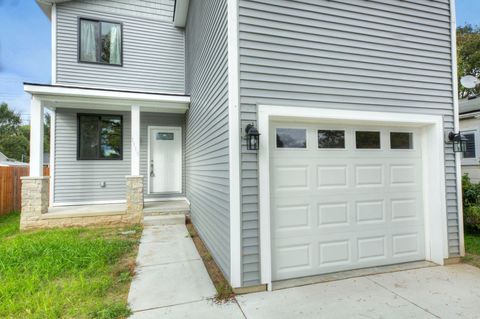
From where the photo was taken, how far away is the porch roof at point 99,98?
5.95 meters

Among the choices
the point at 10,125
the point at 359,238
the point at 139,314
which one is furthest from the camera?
the point at 10,125

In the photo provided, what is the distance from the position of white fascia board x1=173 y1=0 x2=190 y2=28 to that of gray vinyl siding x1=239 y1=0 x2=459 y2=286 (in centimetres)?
467

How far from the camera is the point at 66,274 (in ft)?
11.9

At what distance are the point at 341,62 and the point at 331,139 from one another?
3.40 feet

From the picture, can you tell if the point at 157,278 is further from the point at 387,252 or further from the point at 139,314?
the point at 387,252

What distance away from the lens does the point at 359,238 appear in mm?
3834

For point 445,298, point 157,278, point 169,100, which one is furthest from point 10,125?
point 445,298

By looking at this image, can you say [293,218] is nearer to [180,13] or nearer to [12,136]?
[180,13]

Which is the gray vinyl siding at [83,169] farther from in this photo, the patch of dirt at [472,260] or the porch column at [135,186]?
the patch of dirt at [472,260]

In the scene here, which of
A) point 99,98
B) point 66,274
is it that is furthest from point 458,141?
point 99,98

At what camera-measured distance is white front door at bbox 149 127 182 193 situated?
25.7 ft

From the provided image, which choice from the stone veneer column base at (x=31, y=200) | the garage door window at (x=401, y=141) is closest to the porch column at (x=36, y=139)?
the stone veneer column base at (x=31, y=200)

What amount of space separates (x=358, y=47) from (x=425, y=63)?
1.17 meters

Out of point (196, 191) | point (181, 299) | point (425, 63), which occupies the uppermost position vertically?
point (425, 63)
